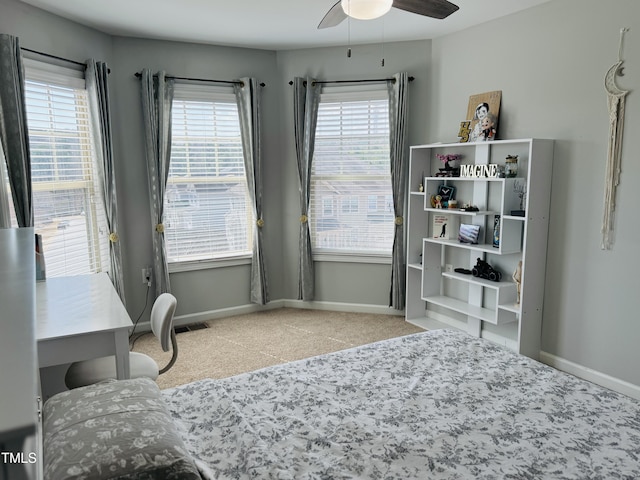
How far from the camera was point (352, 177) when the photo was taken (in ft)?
15.0

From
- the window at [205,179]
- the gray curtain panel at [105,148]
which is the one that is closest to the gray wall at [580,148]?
the window at [205,179]

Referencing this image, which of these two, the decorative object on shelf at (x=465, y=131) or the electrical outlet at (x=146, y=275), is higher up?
the decorative object on shelf at (x=465, y=131)

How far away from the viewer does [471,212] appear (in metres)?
3.59

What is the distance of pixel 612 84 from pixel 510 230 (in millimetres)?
1125

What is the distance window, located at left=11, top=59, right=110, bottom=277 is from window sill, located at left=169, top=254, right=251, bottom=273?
0.65 m

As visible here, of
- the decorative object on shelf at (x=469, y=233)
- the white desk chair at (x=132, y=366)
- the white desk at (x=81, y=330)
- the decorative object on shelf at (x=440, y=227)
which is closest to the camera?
the white desk at (x=81, y=330)

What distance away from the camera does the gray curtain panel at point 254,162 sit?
439 cm

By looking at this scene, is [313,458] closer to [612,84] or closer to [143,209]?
[612,84]

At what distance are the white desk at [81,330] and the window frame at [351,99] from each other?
2563 mm

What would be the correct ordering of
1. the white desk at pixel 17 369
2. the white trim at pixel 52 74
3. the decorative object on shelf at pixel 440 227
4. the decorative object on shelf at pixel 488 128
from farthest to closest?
the decorative object on shelf at pixel 440 227 < the decorative object on shelf at pixel 488 128 < the white trim at pixel 52 74 < the white desk at pixel 17 369

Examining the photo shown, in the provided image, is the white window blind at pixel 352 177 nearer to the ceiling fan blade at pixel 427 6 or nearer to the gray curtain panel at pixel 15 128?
the ceiling fan blade at pixel 427 6

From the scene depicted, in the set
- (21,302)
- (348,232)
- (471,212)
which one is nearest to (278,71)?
(348,232)

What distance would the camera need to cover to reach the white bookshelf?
3.26 meters

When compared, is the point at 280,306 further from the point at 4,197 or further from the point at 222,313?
the point at 4,197
